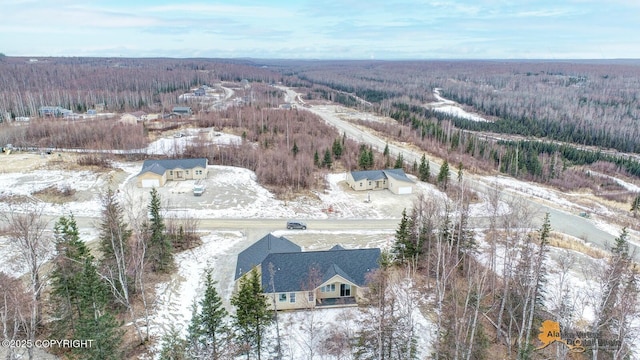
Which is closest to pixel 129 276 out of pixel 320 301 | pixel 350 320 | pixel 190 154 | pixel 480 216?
pixel 320 301

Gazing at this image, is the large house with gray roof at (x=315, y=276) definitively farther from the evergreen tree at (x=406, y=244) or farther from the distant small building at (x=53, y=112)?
the distant small building at (x=53, y=112)

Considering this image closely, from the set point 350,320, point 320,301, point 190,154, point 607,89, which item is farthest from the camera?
point 607,89

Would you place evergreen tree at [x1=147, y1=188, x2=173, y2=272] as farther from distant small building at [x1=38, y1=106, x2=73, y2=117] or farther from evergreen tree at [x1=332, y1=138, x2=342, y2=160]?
distant small building at [x1=38, y1=106, x2=73, y2=117]

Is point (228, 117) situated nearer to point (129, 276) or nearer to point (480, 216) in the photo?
point (480, 216)

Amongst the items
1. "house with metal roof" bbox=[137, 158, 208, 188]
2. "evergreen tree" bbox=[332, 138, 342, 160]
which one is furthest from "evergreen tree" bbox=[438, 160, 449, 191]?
"house with metal roof" bbox=[137, 158, 208, 188]

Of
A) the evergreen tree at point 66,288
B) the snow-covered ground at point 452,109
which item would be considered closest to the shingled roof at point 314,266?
the evergreen tree at point 66,288
